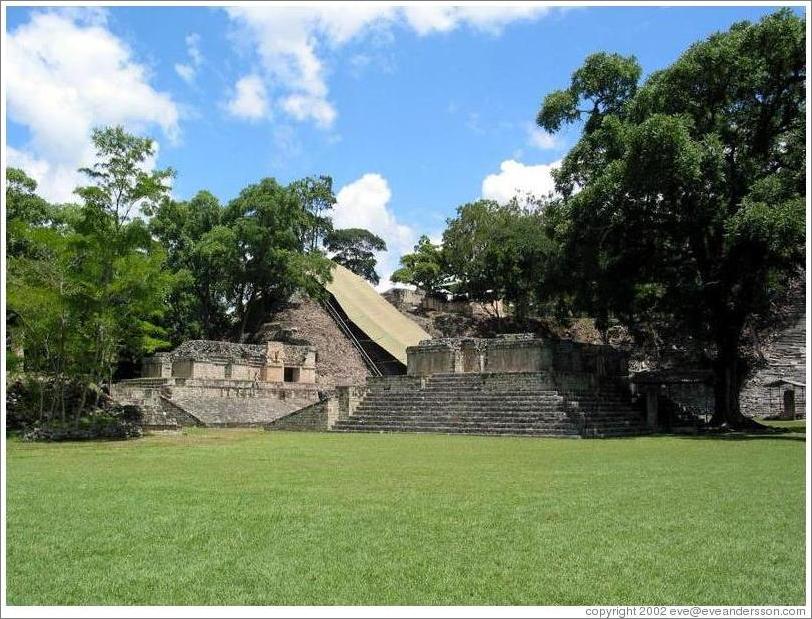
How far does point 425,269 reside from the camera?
48.0m

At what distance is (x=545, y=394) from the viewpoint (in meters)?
20.2

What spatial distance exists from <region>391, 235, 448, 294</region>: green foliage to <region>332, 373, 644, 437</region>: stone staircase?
24.0 m

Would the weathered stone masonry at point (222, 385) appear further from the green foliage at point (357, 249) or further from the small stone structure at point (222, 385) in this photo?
the green foliage at point (357, 249)

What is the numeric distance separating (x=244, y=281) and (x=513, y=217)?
587 inches

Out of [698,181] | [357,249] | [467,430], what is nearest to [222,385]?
[467,430]

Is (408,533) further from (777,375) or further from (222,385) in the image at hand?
(777,375)

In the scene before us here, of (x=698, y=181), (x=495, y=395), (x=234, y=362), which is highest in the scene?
(x=698, y=181)

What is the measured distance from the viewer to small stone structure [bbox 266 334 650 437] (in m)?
19.7

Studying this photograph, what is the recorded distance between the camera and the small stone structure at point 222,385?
84.3 ft

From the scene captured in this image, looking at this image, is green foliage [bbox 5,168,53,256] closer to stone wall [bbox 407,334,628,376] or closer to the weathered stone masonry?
the weathered stone masonry

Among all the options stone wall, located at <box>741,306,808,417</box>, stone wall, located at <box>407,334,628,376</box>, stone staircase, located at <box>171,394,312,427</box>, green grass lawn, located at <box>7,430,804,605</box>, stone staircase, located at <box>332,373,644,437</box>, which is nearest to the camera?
green grass lawn, located at <box>7,430,804,605</box>

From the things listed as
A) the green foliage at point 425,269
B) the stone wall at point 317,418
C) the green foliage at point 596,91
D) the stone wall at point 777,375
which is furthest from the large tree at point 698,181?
the green foliage at point 425,269

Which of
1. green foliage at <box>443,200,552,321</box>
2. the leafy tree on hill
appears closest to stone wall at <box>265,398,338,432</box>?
the leafy tree on hill

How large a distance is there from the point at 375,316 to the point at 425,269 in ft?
25.7
